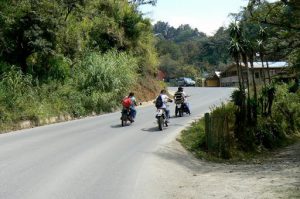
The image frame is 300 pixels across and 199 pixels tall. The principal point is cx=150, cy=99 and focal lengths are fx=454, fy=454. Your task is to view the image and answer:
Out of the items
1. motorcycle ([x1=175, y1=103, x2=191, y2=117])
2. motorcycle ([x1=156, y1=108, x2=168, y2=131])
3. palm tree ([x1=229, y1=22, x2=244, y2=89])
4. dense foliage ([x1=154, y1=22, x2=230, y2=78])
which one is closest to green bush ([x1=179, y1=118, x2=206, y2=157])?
motorcycle ([x1=156, y1=108, x2=168, y2=131])

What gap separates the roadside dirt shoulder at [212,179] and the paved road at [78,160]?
0.47 meters

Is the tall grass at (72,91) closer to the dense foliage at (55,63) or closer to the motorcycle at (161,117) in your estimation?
the dense foliage at (55,63)

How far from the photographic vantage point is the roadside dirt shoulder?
353 inches

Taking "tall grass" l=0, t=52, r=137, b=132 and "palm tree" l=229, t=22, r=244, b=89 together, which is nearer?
"tall grass" l=0, t=52, r=137, b=132

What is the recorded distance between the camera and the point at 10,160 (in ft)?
39.3

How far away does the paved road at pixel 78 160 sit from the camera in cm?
890

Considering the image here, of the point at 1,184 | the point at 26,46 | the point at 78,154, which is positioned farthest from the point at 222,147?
the point at 26,46

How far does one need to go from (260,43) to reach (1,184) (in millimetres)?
19941

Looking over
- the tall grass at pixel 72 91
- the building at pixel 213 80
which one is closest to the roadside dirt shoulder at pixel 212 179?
the tall grass at pixel 72 91

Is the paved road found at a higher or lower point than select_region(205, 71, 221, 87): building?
lower

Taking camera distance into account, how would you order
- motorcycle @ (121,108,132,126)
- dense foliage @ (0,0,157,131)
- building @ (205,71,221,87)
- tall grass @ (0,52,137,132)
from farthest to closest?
1. building @ (205,71,221,87)
2. dense foliage @ (0,0,157,131)
3. tall grass @ (0,52,137,132)
4. motorcycle @ (121,108,132,126)

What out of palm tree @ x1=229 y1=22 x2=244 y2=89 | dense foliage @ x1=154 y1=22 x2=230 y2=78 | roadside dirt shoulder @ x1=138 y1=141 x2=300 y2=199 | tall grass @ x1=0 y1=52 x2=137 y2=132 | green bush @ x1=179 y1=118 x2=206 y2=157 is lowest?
roadside dirt shoulder @ x1=138 y1=141 x2=300 y2=199

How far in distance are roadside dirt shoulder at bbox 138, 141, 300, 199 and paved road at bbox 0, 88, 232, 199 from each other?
0.47 meters

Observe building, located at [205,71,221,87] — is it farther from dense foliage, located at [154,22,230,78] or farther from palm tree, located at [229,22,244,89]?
palm tree, located at [229,22,244,89]
